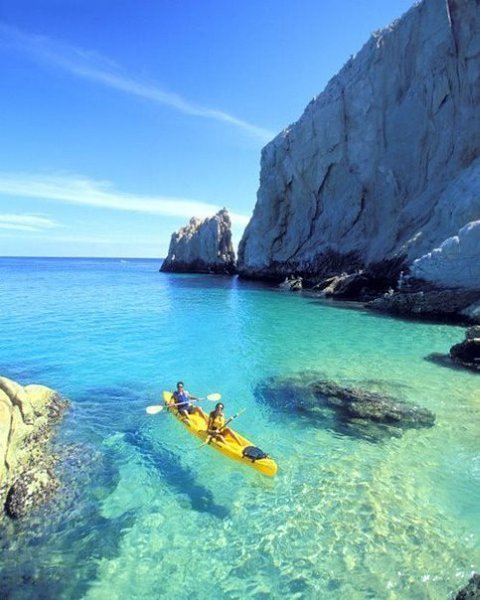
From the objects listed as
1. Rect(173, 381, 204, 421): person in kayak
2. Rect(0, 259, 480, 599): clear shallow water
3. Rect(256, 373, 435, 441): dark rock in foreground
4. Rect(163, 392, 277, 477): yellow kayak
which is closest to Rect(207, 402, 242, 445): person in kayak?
Rect(163, 392, 277, 477): yellow kayak

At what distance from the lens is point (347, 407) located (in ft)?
47.0

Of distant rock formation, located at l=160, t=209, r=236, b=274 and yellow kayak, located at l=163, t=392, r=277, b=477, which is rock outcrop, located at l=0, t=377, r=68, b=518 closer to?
yellow kayak, located at l=163, t=392, r=277, b=477

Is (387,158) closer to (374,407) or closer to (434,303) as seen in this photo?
(434,303)

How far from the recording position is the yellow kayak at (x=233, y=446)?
10188 millimetres

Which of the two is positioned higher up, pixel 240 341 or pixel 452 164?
pixel 452 164

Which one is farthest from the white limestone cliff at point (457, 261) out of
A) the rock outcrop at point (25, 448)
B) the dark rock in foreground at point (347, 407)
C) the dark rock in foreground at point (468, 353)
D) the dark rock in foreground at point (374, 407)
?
the rock outcrop at point (25, 448)

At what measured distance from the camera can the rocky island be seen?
3373cm

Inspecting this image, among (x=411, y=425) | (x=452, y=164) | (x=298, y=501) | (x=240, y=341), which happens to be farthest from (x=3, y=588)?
(x=452, y=164)

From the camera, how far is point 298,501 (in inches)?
372

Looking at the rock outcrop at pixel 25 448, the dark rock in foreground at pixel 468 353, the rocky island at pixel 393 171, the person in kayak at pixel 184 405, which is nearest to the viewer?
the rock outcrop at pixel 25 448

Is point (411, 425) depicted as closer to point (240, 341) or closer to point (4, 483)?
point (4, 483)

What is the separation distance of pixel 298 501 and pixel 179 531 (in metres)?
2.56

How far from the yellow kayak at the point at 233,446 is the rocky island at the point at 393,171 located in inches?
895

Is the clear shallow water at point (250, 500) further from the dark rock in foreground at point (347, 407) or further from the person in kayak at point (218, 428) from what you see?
the person in kayak at point (218, 428)
